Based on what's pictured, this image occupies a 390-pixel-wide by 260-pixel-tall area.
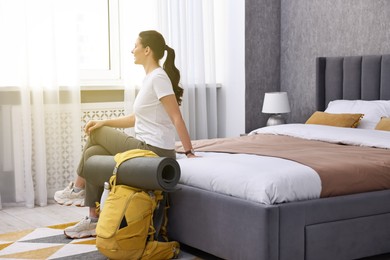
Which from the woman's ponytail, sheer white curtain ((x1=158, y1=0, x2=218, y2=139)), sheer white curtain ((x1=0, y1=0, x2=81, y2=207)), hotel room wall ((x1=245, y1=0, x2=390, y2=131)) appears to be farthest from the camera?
sheer white curtain ((x1=158, y1=0, x2=218, y2=139))

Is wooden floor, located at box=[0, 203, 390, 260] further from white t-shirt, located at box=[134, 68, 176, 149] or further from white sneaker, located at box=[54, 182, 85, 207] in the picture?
white t-shirt, located at box=[134, 68, 176, 149]

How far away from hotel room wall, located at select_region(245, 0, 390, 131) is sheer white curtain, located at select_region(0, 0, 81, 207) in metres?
1.71

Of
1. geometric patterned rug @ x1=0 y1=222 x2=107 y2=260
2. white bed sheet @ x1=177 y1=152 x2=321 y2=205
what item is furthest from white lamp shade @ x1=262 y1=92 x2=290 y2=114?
geometric patterned rug @ x1=0 y1=222 x2=107 y2=260

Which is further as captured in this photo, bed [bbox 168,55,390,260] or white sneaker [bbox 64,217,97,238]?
white sneaker [bbox 64,217,97,238]

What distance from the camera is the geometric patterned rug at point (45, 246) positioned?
11.1 ft

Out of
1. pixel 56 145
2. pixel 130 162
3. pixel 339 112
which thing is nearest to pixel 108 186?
pixel 130 162

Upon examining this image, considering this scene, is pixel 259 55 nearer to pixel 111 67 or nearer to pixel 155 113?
pixel 111 67

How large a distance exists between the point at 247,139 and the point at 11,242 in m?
1.70

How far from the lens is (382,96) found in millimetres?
4867

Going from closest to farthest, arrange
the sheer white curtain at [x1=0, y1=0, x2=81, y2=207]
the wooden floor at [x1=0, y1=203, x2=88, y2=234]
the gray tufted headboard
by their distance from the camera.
Answer: the wooden floor at [x1=0, y1=203, x2=88, y2=234] → the sheer white curtain at [x1=0, y1=0, x2=81, y2=207] → the gray tufted headboard

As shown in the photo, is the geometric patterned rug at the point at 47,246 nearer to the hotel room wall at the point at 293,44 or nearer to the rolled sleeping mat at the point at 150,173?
the rolled sleeping mat at the point at 150,173

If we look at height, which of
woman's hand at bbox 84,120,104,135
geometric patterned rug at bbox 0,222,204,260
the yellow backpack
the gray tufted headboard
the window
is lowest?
geometric patterned rug at bbox 0,222,204,260

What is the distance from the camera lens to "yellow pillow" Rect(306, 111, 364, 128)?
459 centimetres

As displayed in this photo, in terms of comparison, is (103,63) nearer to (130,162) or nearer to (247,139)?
(247,139)
